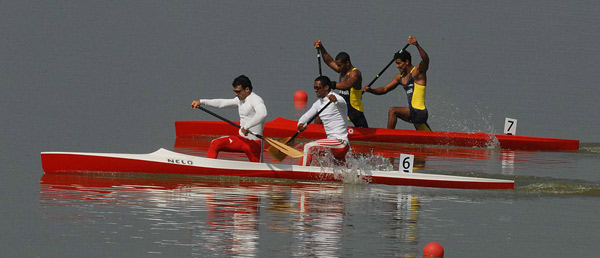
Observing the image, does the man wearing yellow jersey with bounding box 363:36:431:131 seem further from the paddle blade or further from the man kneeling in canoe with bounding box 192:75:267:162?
the man kneeling in canoe with bounding box 192:75:267:162

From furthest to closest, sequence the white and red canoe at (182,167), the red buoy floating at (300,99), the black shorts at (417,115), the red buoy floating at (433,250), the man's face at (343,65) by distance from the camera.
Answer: the red buoy floating at (300,99) → the black shorts at (417,115) → the man's face at (343,65) → the white and red canoe at (182,167) → the red buoy floating at (433,250)

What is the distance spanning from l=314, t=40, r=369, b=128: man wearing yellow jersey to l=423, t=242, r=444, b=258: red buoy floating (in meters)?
10.8

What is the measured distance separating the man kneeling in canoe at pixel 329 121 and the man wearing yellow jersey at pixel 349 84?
4.75 meters

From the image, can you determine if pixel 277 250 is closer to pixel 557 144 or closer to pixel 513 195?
pixel 513 195

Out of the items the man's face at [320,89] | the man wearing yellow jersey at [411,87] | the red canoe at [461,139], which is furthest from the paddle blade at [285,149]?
the man wearing yellow jersey at [411,87]

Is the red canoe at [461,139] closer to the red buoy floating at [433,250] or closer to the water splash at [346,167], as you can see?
the water splash at [346,167]

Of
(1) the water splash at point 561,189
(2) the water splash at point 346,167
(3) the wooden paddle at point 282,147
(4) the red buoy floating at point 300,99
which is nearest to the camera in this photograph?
(1) the water splash at point 561,189

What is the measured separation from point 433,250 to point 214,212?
3499mm

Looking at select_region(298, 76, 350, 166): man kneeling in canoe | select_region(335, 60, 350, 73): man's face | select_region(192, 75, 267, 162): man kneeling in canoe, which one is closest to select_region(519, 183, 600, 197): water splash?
select_region(298, 76, 350, 166): man kneeling in canoe

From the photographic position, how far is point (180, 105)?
100ft

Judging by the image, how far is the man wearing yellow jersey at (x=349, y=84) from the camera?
23609mm

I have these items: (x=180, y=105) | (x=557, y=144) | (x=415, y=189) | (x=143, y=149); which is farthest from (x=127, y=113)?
(x=415, y=189)

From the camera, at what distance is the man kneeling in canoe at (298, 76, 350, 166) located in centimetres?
1841

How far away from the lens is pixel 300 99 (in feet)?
106
